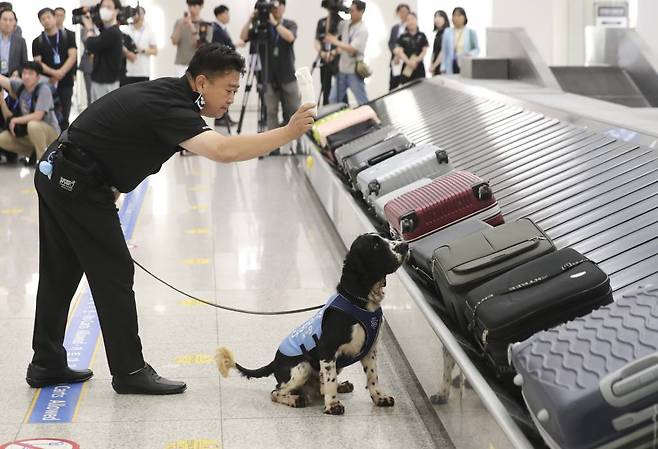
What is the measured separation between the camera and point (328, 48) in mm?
14633

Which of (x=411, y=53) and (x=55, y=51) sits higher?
(x=55, y=51)

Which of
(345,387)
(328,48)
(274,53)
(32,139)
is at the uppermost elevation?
(274,53)

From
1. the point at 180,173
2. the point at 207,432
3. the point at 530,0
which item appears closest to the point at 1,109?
the point at 180,173

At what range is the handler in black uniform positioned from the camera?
415 centimetres

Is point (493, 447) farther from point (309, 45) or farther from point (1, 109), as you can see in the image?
point (309, 45)

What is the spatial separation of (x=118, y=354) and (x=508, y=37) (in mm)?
7681

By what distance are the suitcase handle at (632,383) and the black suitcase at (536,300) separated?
75 cm

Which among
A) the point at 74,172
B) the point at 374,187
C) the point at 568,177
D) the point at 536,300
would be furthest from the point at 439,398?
the point at 374,187

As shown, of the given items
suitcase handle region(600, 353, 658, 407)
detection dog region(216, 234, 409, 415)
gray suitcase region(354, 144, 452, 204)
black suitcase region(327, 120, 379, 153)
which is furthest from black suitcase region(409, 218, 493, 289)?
black suitcase region(327, 120, 379, 153)

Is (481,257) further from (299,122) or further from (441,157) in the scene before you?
(441,157)

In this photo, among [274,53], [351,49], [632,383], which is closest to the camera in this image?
[632,383]

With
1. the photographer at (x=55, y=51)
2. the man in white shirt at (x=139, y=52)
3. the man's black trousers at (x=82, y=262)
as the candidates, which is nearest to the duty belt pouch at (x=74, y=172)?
the man's black trousers at (x=82, y=262)

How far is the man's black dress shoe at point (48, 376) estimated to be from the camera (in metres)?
4.65

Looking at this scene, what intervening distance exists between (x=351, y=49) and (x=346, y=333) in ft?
32.2
